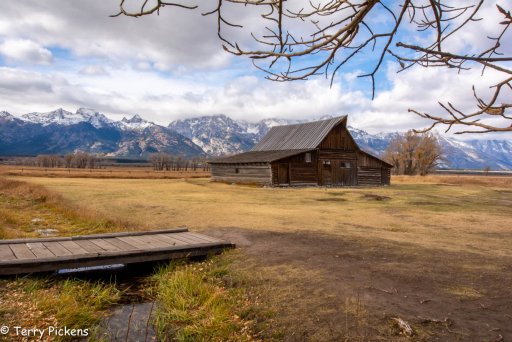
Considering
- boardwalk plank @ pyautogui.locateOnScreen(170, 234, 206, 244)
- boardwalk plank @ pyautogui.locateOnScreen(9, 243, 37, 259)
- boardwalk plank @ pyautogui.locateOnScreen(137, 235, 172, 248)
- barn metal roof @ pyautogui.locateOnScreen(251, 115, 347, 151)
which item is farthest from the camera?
barn metal roof @ pyautogui.locateOnScreen(251, 115, 347, 151)

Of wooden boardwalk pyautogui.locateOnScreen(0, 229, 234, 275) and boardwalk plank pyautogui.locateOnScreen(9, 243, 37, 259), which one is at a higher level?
boardwalk plank pyautogui.locateOnScreen(9, 243, 37, 259)

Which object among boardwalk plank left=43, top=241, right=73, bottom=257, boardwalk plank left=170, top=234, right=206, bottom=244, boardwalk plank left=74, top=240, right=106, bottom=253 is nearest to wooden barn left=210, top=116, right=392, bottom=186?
boardwalk plank left=170, top=234, right=206, bottom=244

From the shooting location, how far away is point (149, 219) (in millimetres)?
13461

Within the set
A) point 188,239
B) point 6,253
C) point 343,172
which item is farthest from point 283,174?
point 6,253

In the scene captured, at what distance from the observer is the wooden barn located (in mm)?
33781

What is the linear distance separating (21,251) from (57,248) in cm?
60

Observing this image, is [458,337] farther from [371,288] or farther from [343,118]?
[343,118]

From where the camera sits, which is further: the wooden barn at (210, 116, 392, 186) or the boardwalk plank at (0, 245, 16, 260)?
the wooden barn at (210, 116, 392, 186)

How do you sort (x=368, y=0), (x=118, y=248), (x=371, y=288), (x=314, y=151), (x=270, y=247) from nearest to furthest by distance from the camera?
(x=368, y=0) → (x=371, y=288) → (x=118, y=248) → (x=270, y=247) → (x=314, y=151)

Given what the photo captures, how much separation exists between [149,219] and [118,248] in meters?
6.18

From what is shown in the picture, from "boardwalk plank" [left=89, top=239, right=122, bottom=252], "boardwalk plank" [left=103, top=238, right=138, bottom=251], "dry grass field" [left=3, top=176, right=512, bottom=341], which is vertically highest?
"boardwalk plank" [left=89, top=239, right=122, bottom=252]

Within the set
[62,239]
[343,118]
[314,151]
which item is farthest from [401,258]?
[343,118]

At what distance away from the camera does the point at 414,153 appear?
63844 millimetres

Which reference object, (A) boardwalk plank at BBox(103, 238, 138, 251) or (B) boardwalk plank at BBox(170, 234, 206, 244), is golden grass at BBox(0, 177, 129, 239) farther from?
(B) boardwalk plank at BBox(170, 234, 206, 244)
